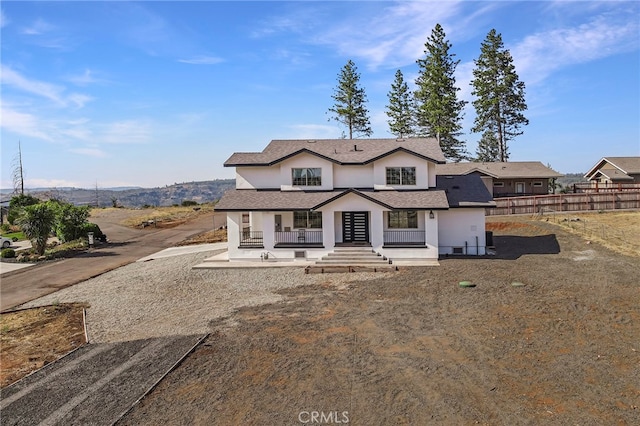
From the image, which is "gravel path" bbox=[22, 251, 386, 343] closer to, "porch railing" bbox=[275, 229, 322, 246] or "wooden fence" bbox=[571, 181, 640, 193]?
"porch railing" bbox=[275, 229, 322, 246]

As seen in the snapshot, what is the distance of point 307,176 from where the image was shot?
26.4 metres

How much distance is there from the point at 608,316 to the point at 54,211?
35.9 metres

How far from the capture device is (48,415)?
924 cm

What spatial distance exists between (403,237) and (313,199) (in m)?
5.84

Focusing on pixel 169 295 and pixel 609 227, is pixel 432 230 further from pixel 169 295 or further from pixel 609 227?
pixel 609 227

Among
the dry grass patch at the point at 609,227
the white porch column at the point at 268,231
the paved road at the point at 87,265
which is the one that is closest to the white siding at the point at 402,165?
the white porch column at the point at 268,231

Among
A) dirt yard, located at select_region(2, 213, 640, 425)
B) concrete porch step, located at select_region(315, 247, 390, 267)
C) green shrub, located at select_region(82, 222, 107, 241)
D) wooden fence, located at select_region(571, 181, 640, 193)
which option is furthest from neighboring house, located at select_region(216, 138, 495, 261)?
wooden fence, located at select_region(571, 181, 640, 193)

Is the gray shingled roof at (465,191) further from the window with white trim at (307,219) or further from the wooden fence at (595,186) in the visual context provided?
the wooden fence at (595,186)

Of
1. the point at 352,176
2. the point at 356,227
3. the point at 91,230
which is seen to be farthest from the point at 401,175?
the point at 91,230

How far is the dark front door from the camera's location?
2539 cm

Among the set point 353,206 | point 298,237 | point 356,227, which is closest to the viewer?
point 353,206

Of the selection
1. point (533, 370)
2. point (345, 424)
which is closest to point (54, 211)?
point (345, 424)

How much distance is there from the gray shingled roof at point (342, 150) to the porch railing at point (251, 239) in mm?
4436

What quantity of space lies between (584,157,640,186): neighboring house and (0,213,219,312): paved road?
1741 inches
